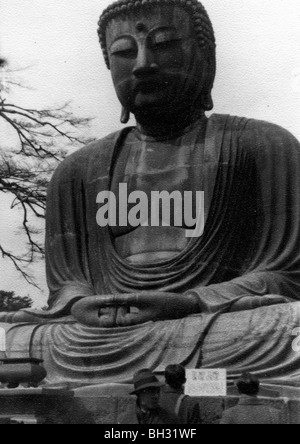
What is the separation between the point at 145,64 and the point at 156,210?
108 centimetres

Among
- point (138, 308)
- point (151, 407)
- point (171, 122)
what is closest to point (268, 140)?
point (171, 122)

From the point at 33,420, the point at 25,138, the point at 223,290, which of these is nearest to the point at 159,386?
the point at 33,420

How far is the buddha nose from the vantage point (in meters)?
8.34

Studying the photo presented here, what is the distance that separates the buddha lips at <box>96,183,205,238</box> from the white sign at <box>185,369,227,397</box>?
1434 mm

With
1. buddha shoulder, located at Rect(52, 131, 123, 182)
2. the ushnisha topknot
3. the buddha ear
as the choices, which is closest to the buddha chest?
buddha shoulder, located at Rect(52, 131, 123, 182)

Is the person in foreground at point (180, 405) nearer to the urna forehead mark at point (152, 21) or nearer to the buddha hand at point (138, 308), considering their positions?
the buddha hand at point (138, 308)

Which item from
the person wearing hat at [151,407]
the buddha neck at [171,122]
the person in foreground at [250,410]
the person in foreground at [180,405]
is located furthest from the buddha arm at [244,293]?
the person wearing hat at [151,407]

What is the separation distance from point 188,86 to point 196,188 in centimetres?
85

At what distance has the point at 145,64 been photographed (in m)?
8.33

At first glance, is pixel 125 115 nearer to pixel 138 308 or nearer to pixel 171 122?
pixel 171 122

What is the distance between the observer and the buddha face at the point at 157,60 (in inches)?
331

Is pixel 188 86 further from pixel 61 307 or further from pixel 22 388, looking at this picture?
pixel 22 388

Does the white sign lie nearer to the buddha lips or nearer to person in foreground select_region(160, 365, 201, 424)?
person in foreground select_region(160, 365, 201, 424)

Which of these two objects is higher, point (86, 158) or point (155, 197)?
point (86, 158)
